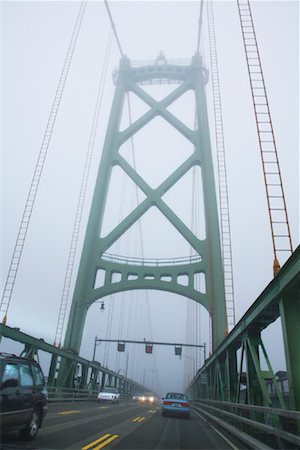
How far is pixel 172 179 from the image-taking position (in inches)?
1362

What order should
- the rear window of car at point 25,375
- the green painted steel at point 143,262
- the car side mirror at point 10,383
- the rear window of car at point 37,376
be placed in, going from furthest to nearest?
the green painted steel at point 143,262
the rear window of car at point 37,376
the rear window of car at point 25,375
the car side mirror at point 10,383

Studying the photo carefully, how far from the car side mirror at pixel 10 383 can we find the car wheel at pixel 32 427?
114cm

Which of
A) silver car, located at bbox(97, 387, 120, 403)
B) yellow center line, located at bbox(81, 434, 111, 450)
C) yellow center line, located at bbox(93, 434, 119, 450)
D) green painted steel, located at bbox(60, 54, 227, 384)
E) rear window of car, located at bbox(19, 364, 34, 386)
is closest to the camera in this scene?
yellow center line, located at bbox(81, 434, 111, 450)

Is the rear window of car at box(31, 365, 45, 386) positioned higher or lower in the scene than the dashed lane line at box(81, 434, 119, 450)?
higher

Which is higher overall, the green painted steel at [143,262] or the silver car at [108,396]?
the green painted steel at [143,262]

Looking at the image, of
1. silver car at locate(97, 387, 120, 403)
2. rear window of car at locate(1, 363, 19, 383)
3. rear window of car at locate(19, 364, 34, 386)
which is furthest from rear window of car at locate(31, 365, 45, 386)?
silver car at locate(97, 387, 120, 403)

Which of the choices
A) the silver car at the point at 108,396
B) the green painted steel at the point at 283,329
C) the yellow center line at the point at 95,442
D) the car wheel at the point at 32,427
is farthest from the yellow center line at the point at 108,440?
the silver car at the point at 108,396

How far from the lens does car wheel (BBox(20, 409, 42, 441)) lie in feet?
22.5

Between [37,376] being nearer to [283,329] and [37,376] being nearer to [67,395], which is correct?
[283,329]

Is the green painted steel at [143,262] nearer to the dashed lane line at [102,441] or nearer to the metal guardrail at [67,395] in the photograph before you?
the metal guardrail at [67,395]

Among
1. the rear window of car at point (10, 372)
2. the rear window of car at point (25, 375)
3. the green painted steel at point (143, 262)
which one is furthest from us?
the green painted steel at point (143, 262)

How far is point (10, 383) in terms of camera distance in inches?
243

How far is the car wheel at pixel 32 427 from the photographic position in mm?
6852

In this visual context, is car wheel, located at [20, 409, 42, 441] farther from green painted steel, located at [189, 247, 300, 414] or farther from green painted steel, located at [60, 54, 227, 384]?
green painted steel, located at [60, 54, 227, 384]
